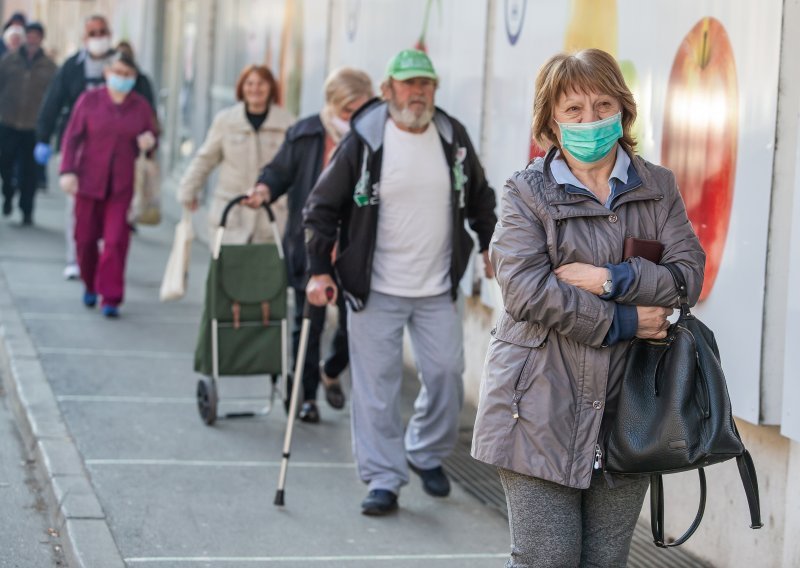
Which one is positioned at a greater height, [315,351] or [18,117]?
[18,117]

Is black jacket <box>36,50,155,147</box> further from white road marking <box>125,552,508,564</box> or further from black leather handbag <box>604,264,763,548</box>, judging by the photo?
black leather handbag <box>604,264,763,548</box>

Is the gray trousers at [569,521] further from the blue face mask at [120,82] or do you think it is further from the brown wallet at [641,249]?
the blue face mask at [120,82]

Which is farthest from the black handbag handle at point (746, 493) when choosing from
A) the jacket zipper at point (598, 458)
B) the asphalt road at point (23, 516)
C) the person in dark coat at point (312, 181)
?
the person in dark coat at point (312, 181)

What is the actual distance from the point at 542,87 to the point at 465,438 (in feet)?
13.4

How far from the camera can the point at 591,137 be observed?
11.8 feet

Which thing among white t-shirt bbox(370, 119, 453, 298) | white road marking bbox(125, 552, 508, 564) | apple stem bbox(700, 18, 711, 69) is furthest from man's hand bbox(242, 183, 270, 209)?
apple stem bbox(700, 18, 711, 69)

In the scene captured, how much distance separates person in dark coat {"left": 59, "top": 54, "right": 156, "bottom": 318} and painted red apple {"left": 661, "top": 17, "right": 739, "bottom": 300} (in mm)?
5669

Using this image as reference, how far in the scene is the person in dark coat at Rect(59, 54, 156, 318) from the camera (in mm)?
10312

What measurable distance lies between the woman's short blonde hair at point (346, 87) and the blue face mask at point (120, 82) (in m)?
3.50

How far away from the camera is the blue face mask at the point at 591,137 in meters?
3.60

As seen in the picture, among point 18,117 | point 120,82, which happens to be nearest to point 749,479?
point 120,82

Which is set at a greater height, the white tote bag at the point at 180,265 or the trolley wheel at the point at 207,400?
the white tote bag at the point at 180,265

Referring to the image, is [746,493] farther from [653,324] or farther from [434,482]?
[434,482]

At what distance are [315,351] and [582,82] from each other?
4318 mm
